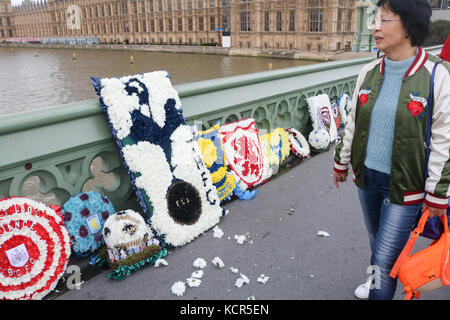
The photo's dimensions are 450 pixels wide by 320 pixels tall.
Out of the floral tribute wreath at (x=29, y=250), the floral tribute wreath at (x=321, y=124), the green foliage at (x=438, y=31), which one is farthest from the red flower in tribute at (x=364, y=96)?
the green foliage at (x=438, y=31)

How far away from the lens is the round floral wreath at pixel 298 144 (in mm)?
5145

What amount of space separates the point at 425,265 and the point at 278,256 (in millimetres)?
1238

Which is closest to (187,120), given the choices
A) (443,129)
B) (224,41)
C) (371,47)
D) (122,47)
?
(443,129)

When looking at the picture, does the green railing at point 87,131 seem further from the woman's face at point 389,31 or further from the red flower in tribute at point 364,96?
the woman's face at point 389,31

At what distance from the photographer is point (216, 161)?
381 centimetres

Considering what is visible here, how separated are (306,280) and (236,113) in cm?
229

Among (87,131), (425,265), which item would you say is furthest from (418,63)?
(87,131)

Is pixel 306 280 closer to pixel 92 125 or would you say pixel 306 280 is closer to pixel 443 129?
pixel 443 129

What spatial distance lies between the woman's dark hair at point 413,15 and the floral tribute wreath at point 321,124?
11.8ft

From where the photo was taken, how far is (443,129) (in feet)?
5.75

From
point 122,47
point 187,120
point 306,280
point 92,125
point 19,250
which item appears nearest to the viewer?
point 19,250

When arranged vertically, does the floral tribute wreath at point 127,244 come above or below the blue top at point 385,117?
below

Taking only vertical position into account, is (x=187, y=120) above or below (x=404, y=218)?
above
